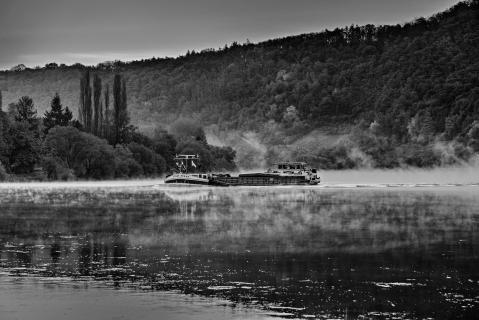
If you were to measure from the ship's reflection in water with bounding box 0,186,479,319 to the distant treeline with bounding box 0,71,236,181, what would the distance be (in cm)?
7280

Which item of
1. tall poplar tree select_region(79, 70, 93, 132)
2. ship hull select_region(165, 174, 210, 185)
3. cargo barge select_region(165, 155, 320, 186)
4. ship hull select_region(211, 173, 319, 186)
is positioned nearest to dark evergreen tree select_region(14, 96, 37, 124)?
tall poplar tree select_region(79, 70, 93, 132)

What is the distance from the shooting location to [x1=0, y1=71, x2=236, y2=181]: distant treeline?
126562mm

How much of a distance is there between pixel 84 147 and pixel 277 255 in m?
107

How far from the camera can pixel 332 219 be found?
4875cm

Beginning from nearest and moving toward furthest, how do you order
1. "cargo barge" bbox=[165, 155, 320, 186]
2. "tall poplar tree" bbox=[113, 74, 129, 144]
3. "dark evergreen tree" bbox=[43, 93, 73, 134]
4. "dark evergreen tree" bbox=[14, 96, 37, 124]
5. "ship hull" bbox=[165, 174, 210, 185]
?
"ship hull" bbox=[165, 174, 210, 185]
"cargo barge" bbox=[165, 155, 320, 186]
"dark evergreen tree" bbox=[14, 96, 37, 124]
"tall poplar tree" bbox=[113, 74, 129, 144]
"dark evergreen tree" bbox=[43, 93, 73, 134]

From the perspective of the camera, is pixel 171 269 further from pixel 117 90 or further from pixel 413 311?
pixel 117 90

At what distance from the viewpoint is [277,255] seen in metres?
31.9

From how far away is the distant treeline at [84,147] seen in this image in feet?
415

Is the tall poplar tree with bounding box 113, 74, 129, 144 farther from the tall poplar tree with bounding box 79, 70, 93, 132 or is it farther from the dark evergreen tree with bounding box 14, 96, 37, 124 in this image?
the dark evergreen tree with bounding box 14, 96, 37, 124

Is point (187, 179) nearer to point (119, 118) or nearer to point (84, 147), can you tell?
point (84, 147)

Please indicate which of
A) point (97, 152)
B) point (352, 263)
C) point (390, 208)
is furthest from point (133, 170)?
point (352, 263)

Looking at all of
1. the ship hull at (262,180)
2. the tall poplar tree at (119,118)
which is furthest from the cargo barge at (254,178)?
the tall poplar tree at (119,118)

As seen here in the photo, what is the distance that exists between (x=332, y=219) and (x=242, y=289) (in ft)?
81.1

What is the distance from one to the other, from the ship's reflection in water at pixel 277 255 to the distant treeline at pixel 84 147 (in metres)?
72.8
